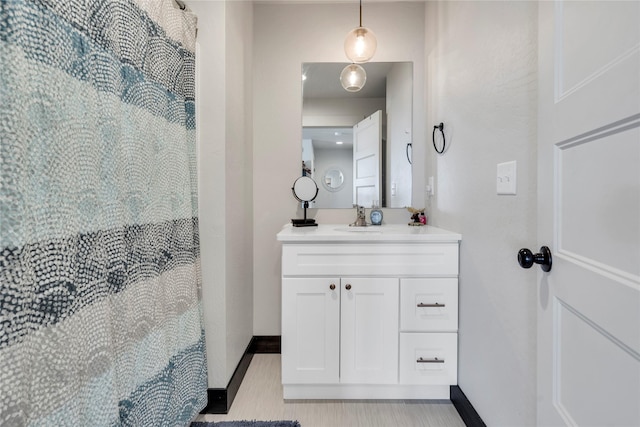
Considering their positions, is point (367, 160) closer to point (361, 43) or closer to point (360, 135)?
point (360, 135)

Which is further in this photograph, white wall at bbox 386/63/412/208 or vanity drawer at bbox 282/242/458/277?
white wall at bbox 386/63/412/208

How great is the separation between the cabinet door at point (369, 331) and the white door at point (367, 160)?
2.50 feet

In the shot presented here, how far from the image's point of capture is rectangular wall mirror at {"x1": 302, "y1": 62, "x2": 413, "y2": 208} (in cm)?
209

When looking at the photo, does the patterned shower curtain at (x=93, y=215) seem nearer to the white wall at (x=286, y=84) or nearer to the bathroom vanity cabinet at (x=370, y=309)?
the bathroom vanity cabinet at (x=370, y=309)

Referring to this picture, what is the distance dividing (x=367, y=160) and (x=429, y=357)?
1.27 m

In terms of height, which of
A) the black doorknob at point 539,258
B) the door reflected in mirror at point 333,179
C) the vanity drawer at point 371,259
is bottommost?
the vanity drawer at point 371,259

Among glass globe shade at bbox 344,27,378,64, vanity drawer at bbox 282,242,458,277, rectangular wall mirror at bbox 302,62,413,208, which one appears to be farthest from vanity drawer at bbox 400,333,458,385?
glass globe shade at bbox 344,27,378,64

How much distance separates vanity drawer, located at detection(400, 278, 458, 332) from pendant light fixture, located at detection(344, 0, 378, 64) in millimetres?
1312

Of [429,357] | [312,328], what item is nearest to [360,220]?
[312,328]

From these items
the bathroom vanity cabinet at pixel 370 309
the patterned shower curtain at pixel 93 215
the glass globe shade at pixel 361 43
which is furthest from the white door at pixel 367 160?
the patterned shower curtain at pixel 93 215

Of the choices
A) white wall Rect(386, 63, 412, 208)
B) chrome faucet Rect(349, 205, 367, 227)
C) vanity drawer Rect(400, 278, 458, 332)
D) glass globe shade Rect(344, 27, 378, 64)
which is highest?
glass globe shade Rect(344, 27, 378, 64)

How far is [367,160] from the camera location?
211 cm

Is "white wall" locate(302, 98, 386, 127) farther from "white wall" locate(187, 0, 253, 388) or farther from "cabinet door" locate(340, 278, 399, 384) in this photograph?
"cabinet door" locate(340, 278, 399, 384)

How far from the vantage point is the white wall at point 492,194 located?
0.99m
